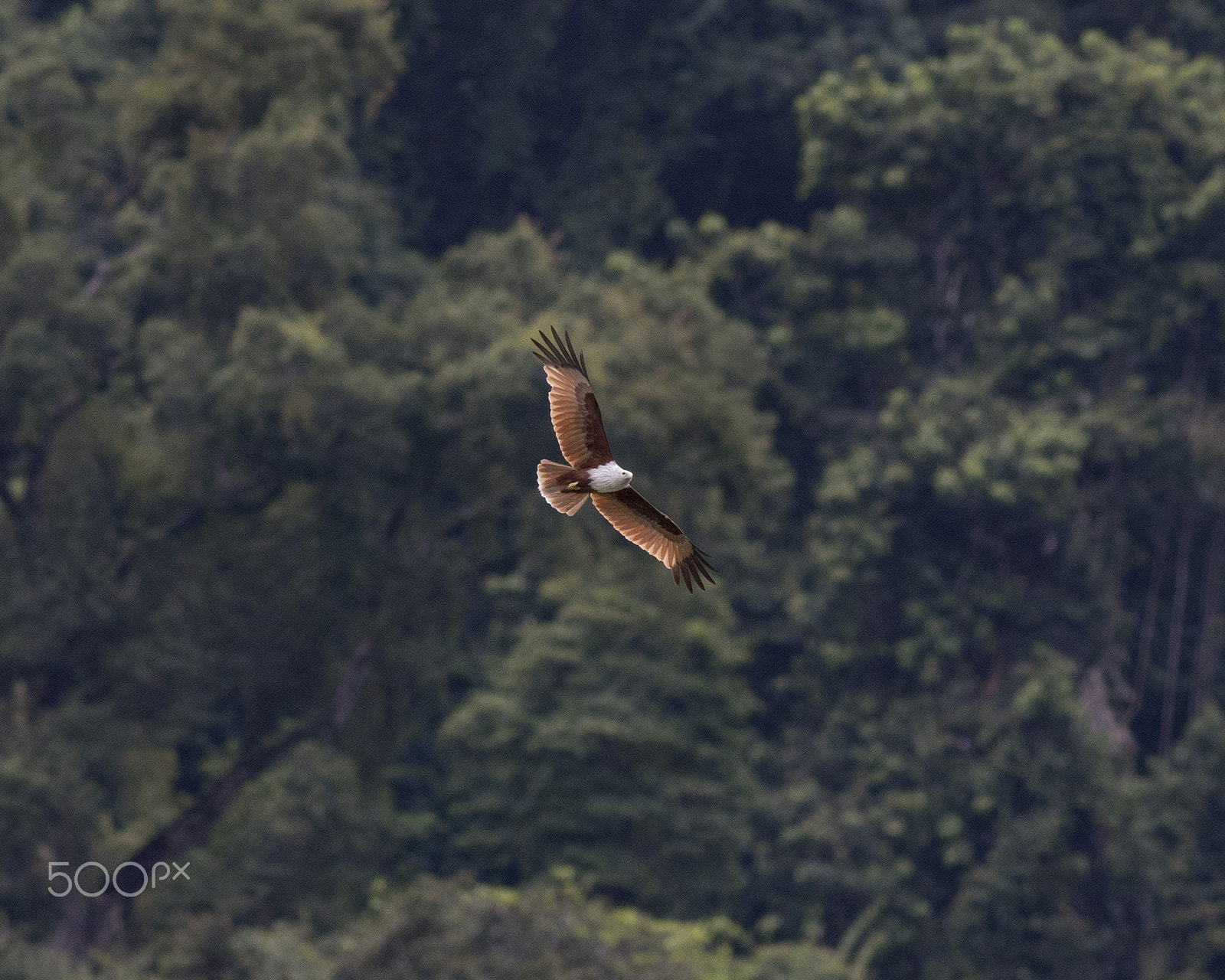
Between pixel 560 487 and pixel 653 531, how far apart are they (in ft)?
1.90

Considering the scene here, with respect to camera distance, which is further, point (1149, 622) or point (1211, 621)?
point (1149, 622)

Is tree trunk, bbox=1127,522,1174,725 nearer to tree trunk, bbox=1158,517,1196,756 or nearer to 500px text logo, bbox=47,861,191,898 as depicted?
tree trunk, bbox=1158,517,1196,756

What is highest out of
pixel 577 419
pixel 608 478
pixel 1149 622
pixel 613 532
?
pixel 1149 622

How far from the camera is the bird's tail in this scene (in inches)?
312

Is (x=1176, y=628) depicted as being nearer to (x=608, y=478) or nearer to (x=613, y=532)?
(x=613, y=532)

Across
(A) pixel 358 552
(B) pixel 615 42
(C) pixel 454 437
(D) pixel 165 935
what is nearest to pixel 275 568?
(A) pixel 358 552

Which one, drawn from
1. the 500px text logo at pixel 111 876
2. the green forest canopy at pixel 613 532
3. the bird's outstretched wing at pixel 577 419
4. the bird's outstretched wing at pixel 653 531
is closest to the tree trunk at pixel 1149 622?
the green forest canopy at pixel 613 532

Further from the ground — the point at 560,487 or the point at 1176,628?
the point at 1176,628

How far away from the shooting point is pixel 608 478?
784cm

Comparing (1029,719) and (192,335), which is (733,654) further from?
(192,335)

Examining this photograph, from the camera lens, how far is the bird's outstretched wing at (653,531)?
817 cm

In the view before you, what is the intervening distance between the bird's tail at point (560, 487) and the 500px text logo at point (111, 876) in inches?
356

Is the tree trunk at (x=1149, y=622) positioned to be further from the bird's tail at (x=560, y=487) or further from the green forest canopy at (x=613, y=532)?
the bird's tail at (x=560, y=487)

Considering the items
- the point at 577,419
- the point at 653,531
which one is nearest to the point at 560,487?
the point at 577,419
